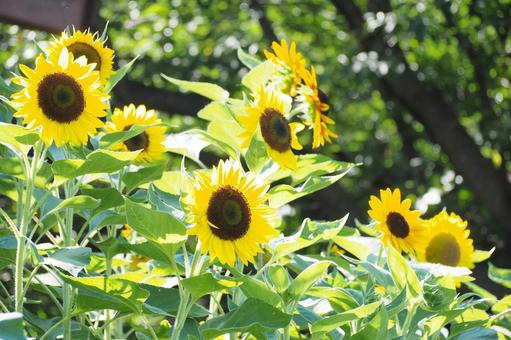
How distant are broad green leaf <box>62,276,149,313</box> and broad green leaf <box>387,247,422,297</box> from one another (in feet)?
1.05

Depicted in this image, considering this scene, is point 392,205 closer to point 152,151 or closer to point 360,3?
point 152,151

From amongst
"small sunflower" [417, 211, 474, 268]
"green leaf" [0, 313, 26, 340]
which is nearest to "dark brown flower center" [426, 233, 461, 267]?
"small sunflower" [417, 211, 474, 268]

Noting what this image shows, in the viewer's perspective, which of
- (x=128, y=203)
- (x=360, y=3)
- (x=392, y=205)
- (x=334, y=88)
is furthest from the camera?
(x=360, y=3)

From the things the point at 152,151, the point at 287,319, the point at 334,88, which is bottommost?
the point at 287,319

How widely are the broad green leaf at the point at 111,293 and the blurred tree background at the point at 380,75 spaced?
2690 millimetres

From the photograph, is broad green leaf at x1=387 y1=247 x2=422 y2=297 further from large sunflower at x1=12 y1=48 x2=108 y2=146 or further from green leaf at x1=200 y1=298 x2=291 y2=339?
large sunflower at x1=12 y1=48 x2=108 y2=146

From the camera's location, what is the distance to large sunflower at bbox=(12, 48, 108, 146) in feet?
4.10

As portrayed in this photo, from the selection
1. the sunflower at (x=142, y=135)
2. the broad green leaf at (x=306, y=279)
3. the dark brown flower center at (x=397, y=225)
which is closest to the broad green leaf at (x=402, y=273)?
the broad green leaf at (x=306, y=279)

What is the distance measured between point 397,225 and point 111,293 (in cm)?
51

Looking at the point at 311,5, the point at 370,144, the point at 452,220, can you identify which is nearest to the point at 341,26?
the point at 311,5

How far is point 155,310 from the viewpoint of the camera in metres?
1.24

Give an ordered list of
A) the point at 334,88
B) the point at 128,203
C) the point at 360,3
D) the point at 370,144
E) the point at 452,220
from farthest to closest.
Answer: the point at 360,3, the point at 370,144, the point at 334,88, the point at 452,220, the point at 128,203

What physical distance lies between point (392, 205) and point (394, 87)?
9.19ft

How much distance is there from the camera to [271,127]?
137 centimetres
